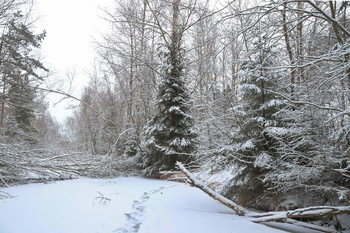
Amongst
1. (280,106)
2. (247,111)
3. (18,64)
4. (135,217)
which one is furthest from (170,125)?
(18,64)

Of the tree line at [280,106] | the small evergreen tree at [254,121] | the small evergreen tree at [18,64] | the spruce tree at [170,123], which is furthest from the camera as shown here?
the small evergreen tree at [18,64]

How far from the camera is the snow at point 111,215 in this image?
3.30 meters

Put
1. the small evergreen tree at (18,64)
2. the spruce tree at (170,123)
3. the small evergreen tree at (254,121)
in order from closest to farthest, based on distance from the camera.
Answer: the small evergreen tree at (254,121)
the spruce tree at (170,123)
the small evergreen tree at (18,64)

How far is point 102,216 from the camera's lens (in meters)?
3.81

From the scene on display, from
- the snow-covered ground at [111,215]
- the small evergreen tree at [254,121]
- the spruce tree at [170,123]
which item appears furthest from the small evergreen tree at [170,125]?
the small evergreen tree at [254,121]

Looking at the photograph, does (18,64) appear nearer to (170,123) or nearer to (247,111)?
(170,123)

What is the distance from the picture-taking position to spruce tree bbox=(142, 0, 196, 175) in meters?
9.23

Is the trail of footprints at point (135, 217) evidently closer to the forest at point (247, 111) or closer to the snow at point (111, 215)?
the snow at point (111, 215)

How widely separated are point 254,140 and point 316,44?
2169 mm

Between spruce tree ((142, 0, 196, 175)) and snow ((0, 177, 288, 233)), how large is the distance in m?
3.94

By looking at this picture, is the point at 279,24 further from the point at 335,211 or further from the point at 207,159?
the point at 207,159

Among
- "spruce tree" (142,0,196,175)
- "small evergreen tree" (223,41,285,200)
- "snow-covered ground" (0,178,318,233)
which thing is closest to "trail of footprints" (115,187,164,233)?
"snow-covered ground" (0,178,318,233)

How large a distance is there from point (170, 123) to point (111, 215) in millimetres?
5935

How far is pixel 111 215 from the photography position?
3900 millimetres
